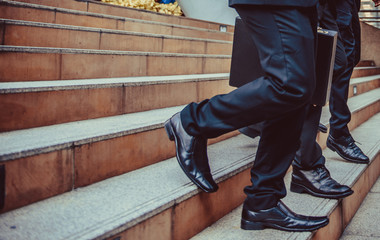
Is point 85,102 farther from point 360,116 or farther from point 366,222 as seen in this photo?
point 360,116

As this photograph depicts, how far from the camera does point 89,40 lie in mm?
2477

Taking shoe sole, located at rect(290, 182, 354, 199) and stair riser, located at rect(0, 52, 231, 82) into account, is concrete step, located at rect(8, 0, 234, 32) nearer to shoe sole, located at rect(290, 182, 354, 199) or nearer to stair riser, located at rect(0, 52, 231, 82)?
stair riser, located at rect(0, 52, 231, 82)

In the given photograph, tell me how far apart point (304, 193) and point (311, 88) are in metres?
0.72

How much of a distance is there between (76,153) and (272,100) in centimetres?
72

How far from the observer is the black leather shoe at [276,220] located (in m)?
1.32

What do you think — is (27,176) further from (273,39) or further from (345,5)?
(345,5)

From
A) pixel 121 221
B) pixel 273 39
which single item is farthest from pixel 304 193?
pixel 121 221

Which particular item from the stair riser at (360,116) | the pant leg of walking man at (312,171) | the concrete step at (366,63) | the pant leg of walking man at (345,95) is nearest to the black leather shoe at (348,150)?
the pant leg of walking man at (345,95)

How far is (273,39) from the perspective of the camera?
115 centimetres

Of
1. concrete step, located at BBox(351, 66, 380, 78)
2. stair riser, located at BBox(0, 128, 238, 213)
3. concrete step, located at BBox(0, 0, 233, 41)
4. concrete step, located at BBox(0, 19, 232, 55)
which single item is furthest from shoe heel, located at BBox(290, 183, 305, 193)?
concrete step, located at BBox(351, 66, 380, 78)

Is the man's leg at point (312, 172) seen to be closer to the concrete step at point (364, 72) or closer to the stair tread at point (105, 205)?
the stair tread at point (105, 205)

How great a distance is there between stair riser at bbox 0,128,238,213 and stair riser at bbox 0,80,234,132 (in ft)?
1.09

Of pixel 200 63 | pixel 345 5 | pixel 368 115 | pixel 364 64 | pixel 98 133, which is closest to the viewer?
pixel 98 133

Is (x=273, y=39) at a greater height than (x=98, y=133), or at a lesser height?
greater
